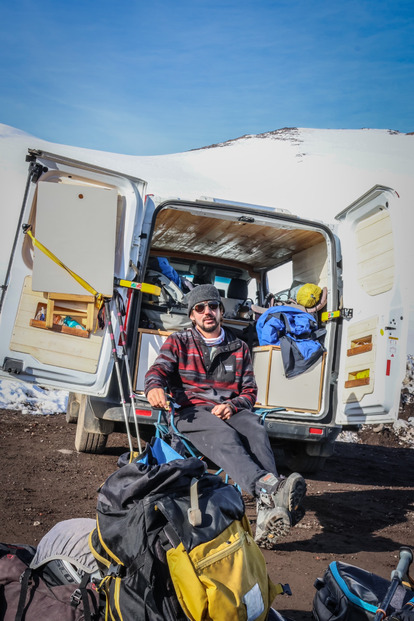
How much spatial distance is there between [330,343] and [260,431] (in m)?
1.66

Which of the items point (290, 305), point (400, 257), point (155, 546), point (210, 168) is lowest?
point (155, 546)

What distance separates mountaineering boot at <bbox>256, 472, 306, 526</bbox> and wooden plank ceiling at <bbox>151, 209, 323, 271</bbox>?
2668 millimetres

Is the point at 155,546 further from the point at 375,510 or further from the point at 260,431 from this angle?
the point at 375,510

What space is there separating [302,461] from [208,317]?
2011 millimetres

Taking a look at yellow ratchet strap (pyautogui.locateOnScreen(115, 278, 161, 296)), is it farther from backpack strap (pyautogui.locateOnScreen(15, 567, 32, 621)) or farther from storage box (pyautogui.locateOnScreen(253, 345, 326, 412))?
backpack strap (pyautogui.locateOnScreen(15, 567, 32, 621))

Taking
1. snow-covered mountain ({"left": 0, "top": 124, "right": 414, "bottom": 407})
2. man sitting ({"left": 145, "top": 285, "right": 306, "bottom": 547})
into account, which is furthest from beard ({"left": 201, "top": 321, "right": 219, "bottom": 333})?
snow-covered mountain ({"left": 0, "top": 124, "right": 414, "bottom": 407})

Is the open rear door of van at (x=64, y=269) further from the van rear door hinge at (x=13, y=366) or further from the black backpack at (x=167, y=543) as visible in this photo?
the black backpack at (x=167, y=543)

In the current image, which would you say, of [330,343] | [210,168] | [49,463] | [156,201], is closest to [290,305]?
[330,343]

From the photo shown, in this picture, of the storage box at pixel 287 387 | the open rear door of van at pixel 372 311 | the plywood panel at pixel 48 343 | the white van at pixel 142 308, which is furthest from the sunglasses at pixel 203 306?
the open rear door of van at pixel 372 311

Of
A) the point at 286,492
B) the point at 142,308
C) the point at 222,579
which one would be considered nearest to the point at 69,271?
the point at 142,308

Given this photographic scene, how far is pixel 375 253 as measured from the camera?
4477 millimetres

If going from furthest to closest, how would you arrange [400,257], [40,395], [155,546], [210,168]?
1. [210,168]
2. [40,395]
3. [400,257]
4. [155,546]

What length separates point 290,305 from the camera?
5027 mm

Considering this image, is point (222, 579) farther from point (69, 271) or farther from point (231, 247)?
point (231, 247)
